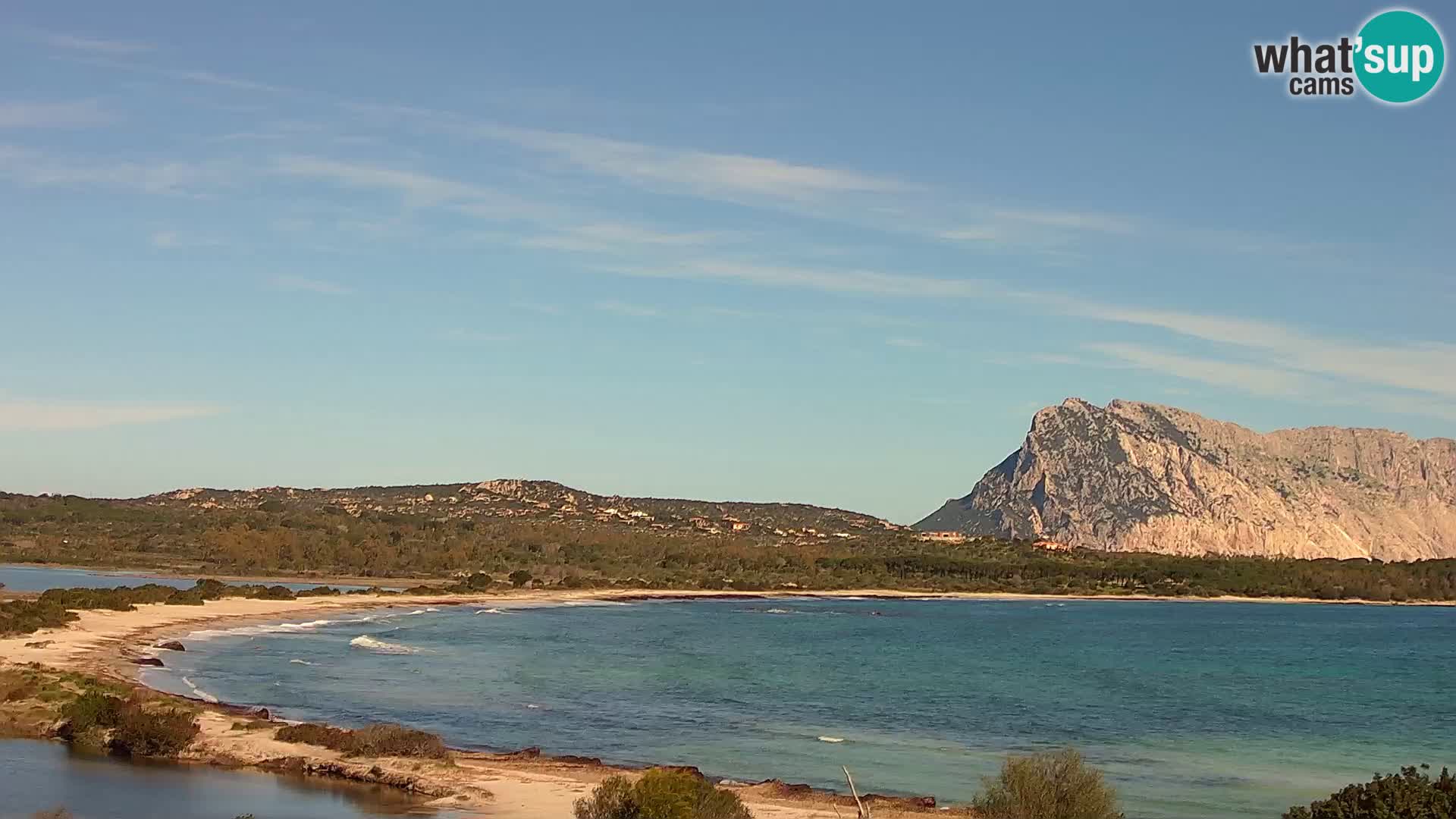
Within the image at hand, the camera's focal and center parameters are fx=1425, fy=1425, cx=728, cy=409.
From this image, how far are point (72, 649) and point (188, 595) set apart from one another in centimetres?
3786

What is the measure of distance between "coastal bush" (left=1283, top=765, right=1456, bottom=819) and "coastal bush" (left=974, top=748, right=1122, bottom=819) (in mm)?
5593

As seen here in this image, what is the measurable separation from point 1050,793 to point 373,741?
15.5 m

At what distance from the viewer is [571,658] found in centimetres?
6750

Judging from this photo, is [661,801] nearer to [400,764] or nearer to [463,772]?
[463,772]

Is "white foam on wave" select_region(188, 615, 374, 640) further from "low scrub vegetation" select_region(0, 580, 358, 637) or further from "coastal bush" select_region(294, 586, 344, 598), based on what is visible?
"coastal bush" select_region(294, 586, 344, 598)

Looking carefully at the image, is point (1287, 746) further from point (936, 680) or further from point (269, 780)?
point (269, 780)

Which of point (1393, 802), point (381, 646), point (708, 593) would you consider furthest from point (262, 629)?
point (708, 593)

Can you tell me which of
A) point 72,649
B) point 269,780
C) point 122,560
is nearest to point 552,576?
point 122,560

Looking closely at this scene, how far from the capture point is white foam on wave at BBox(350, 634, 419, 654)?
6556 cm

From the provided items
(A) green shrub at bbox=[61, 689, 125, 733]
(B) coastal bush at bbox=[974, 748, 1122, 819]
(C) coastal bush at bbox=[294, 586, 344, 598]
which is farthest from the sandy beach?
(C) coastal bush at bbox=[294, 586, 344, 598]

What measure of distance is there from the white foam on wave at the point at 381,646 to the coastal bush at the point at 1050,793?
142ft

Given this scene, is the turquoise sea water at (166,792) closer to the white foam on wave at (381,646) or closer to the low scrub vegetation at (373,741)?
the low scrub vegetation at (373,741)

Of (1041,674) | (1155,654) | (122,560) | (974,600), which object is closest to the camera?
(1041,674)

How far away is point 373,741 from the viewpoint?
107 feet
